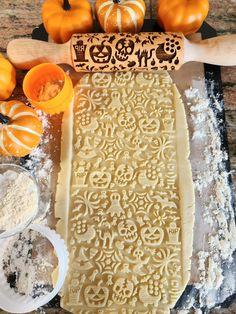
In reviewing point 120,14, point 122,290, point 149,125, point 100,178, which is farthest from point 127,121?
point 122,290

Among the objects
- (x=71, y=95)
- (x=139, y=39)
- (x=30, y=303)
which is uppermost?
(x=139, y=39)

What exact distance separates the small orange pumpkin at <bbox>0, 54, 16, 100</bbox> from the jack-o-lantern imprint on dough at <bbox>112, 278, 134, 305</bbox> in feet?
1.82

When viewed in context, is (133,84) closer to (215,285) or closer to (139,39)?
(139,39)

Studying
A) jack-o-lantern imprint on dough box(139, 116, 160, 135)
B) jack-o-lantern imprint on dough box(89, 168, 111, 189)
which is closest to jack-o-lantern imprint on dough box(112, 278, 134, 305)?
jack-o-lantern imprint on dough box(89, 168, 111, 189)

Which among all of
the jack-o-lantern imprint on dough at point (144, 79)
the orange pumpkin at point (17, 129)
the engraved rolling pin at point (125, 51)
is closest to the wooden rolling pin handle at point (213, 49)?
the engraved rolling pin at point (125, 51)

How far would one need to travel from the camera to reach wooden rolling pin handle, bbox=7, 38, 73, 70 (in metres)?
1.02

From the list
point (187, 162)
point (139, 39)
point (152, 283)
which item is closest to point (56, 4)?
point (139, 39)

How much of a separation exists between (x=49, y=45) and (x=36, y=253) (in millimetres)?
533

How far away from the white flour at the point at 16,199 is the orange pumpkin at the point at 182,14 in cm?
55

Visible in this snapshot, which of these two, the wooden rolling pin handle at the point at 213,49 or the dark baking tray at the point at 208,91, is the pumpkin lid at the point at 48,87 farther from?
the wooden rolling pin handle at the point at 213,49

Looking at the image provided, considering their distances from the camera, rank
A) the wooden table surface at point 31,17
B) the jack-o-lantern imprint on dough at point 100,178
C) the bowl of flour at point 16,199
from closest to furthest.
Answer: the bowl of flour at point 16,199 → the jack-o-lantern imprint on dough at point 100,178 → the wooden table surface at point 31,17

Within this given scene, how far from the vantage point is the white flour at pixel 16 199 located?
2.81 feet

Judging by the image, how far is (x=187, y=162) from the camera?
975 mm

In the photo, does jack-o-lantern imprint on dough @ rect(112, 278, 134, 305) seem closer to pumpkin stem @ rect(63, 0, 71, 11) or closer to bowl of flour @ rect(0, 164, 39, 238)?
bowl of flour @ rect(0, 164, 39, 238)
